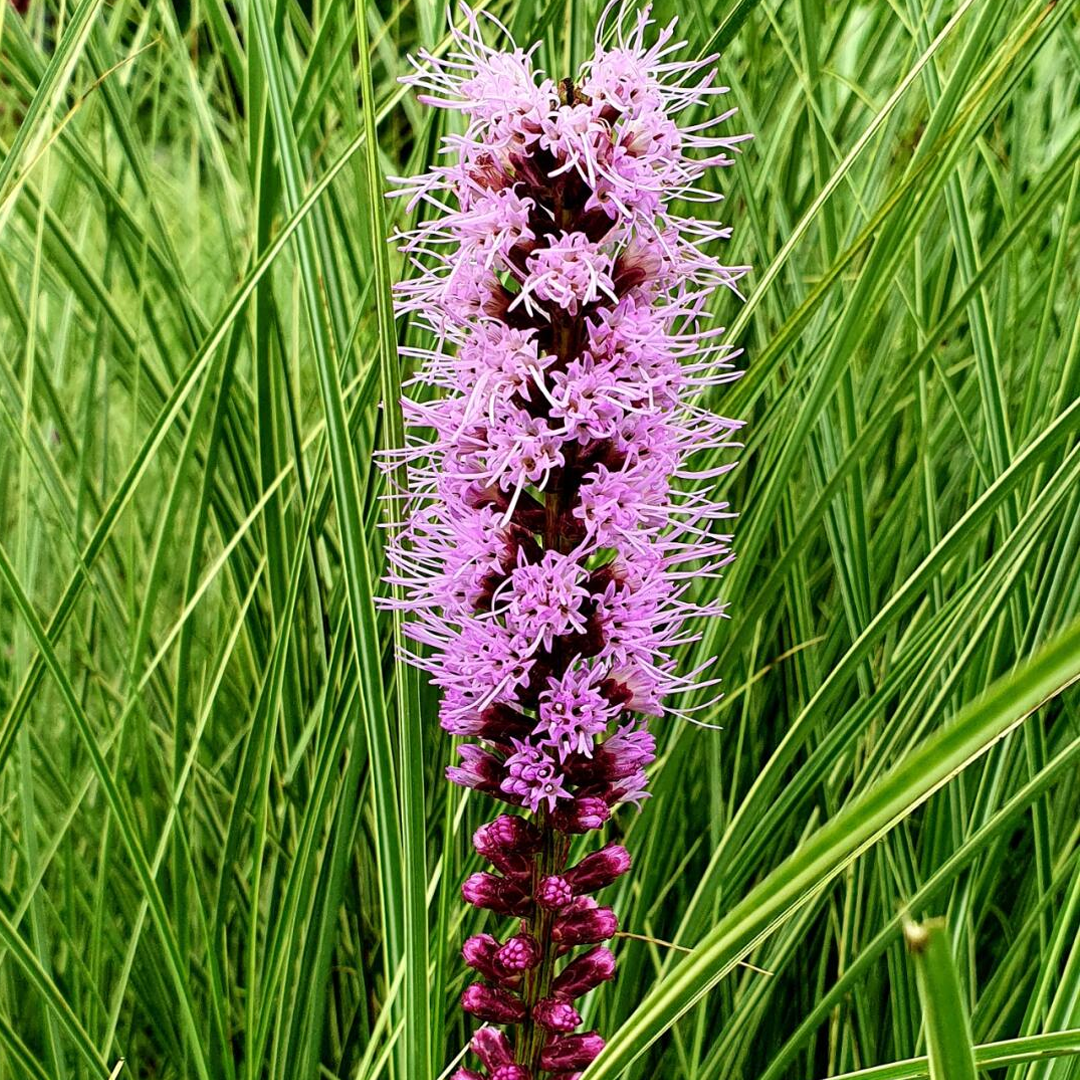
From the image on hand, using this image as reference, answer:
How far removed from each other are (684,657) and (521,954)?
60cm

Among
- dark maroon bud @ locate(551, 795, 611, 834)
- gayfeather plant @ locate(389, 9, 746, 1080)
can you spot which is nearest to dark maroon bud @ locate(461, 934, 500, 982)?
gayfeather plant @ locate(389, 9, 746, 1080)

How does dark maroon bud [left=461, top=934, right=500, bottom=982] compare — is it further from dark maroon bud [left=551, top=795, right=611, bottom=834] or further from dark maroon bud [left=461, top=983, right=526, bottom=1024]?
dark maroon bud [left=551, top=795, right=611, bottom=834]

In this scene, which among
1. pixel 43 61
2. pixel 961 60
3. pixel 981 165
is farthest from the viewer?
pixel 981 165

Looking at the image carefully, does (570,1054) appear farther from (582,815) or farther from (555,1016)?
(582,815)

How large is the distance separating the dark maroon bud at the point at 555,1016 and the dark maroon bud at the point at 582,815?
135 mm

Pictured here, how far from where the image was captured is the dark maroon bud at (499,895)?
100cm

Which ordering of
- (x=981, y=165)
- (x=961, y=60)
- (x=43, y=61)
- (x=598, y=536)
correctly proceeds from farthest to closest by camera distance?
(x=981, y=165)
(x=43, y=61)
(x=961, y=60)
(x=598, y=536)

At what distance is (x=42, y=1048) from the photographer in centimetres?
164

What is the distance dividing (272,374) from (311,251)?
60 centimetres

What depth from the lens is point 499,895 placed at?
3.31 ft

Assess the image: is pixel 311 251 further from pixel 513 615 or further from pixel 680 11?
pixel 680 11

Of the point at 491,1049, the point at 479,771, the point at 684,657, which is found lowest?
the point at 491,1049

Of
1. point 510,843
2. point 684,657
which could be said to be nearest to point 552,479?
point 510,843

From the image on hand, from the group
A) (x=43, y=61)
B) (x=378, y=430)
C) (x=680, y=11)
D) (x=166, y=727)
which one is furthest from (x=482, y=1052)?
(x=43, y=61)
